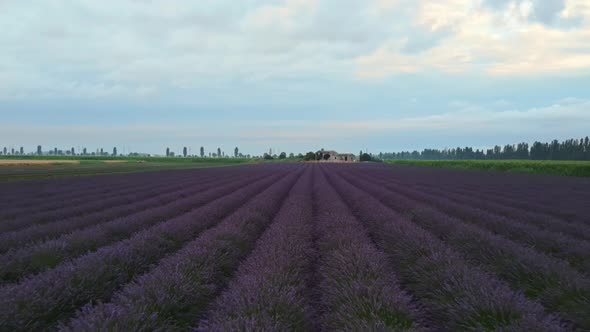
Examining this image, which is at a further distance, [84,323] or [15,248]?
[15,248]

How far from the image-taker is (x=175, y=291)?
11.3 feet

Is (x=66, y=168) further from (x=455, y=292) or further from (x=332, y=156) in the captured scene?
(x=332, y=156)

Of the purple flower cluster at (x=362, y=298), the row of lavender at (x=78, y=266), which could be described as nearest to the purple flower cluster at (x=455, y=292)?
the purple flower cluster at (x=362, y=298)

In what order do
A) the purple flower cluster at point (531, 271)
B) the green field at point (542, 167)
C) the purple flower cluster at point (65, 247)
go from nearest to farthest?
the purple flower cluster at point (531, 271), the purple flower cluster at point (65, 247), the green field at point (542, 167)

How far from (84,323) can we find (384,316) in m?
2.56

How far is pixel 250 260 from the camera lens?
4723 mm

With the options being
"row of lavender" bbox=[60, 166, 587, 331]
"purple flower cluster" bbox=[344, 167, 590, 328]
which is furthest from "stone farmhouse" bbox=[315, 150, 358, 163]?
"row of lavender" bbox=[60, 166, 587, 331]

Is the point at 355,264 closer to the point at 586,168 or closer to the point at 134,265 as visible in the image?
the point at 134,265

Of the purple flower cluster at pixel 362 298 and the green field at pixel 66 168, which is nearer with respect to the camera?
the purple flower cluster at pixel 362 298

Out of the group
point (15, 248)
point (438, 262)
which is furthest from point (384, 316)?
point (15, 248)

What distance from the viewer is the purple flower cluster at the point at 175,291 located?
270 cm

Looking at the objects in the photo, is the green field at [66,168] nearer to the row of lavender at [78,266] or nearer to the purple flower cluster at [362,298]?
the row of lavender at [78,266]

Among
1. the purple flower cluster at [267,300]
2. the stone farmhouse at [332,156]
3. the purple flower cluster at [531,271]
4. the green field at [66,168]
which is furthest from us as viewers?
the stone farmhouse at [332,156]

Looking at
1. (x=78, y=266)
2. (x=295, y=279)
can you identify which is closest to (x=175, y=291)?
(x=295, y=279)
